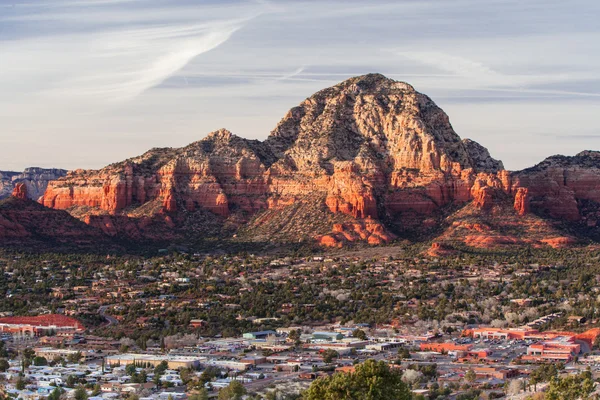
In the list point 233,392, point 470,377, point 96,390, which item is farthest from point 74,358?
point 470,377

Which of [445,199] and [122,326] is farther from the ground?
[445,199]

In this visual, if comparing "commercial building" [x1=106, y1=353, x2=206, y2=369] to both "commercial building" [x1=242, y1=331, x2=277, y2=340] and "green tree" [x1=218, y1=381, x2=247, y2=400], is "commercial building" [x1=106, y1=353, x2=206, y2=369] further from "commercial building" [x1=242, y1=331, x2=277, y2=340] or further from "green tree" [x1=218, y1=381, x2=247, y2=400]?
"commercial building" [x1=242, y1=331, x2=277, y2=340]

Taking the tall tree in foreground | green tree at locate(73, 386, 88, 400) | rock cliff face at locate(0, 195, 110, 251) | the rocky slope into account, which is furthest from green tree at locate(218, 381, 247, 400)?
the rocky slope

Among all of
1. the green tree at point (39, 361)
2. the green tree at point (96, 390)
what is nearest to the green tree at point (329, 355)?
the green tree at point (96, 390)

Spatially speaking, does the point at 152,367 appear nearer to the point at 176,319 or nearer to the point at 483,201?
the point at 176,319

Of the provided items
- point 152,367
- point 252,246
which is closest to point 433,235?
point 252,246

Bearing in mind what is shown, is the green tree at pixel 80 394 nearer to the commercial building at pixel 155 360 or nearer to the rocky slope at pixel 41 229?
the commercial building at pixel 155 360
